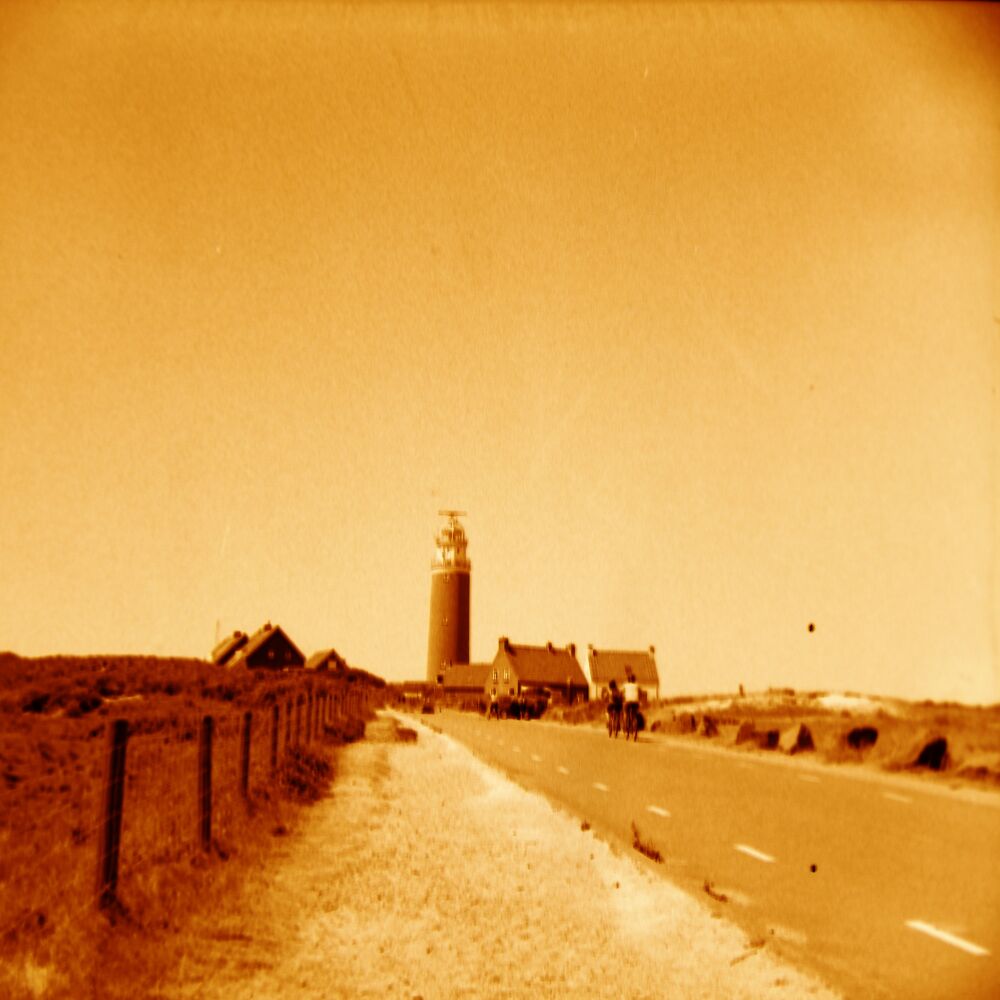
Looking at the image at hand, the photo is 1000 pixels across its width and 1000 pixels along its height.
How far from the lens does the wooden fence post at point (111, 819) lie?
19.2 feet

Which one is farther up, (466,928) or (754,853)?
(466,928)

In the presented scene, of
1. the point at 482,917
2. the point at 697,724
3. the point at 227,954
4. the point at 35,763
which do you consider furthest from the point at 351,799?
the point at 697,724

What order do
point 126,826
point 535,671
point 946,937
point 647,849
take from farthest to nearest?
1. point 535,671
2. point 647,849
3. point 126,826
4. point 946,937

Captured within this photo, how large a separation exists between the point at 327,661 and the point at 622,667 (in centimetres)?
2912

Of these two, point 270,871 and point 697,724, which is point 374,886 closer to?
point 270,871

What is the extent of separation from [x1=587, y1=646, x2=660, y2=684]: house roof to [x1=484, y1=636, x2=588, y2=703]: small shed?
1.51 m

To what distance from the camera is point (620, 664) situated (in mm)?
96750

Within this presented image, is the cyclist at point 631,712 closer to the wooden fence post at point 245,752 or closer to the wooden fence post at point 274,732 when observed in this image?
the wooden fence post at point 274,732

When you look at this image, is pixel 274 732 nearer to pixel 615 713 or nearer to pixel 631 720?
pixel 631 720

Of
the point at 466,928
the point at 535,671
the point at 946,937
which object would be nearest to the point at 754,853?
the point at 946,937

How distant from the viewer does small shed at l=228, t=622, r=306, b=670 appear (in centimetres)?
8144

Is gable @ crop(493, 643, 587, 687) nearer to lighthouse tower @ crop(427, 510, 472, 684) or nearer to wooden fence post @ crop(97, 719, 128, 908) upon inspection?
lighthouse tower @ crop(427, 510, 472, 684)

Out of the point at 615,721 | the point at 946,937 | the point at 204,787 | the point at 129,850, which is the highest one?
the point at 204,787

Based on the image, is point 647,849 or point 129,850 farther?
point 647,849
